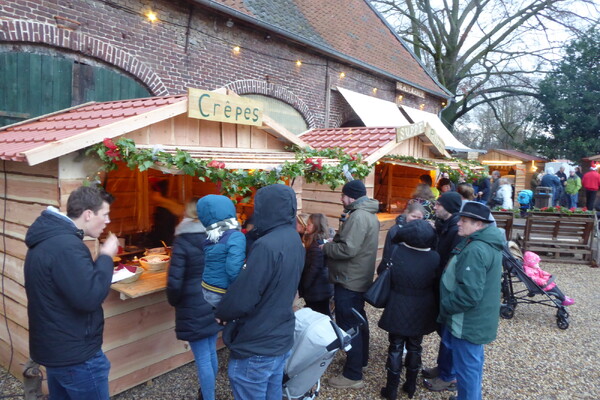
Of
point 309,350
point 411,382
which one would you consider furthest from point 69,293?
point 411,382

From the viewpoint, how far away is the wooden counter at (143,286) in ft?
11.4

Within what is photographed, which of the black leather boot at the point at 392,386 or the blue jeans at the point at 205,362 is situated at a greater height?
the blue jeans at the point at 205,362

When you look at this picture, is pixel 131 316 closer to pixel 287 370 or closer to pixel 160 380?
pixel 160 380

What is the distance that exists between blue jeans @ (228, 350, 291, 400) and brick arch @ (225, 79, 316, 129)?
20.7ft

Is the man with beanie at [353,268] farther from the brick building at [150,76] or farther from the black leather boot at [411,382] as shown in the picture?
the brick building at [150,76]

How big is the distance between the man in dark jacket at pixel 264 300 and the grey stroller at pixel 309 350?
1.56 ft

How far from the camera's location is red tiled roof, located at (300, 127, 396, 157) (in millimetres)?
6531

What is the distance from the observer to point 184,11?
7285mm

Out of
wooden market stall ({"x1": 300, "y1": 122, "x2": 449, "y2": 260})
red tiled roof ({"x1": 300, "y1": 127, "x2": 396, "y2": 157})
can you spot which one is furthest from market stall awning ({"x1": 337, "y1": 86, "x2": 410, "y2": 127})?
red tiled roof ({"x1": 300, "y1": 127, "x2": 396, "y2": 157})

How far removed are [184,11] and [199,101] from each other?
4.15 meters

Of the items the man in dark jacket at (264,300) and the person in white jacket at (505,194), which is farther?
the person in white jacket at (505,194)

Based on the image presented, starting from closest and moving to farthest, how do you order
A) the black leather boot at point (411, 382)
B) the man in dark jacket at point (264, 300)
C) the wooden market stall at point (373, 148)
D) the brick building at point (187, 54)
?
the man in dark jacket at point (264, 300) → the black leather boot at point (411, 382) → the brick building at point (187, 54) → the wooden market stall at point (373, 148)

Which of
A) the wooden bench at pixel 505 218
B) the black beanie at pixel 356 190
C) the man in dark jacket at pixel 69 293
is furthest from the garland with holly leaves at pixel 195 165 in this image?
the wooden bench at pixel 505 218

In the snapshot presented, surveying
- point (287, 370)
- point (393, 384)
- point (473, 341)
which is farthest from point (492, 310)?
point (287, 370)
